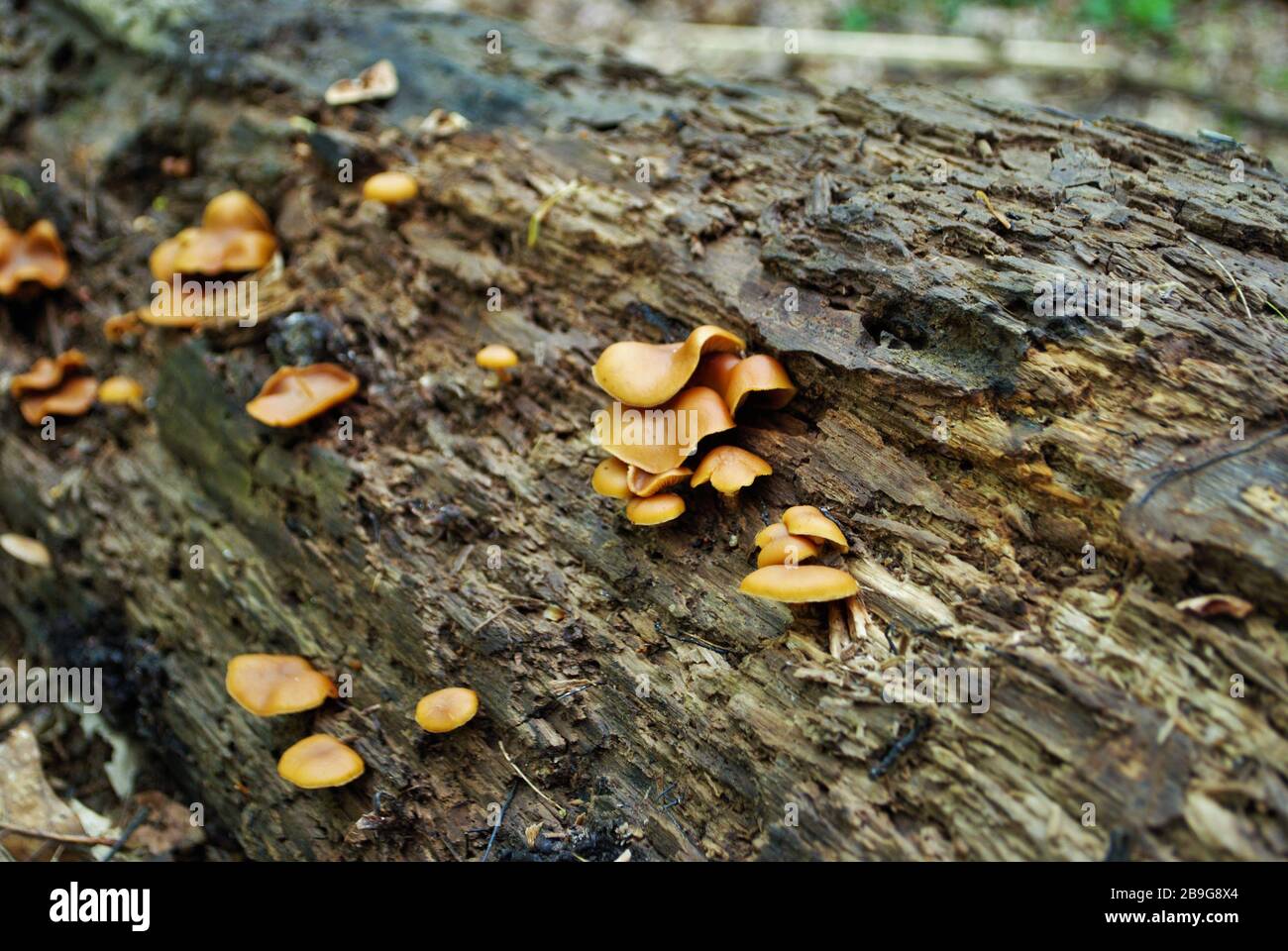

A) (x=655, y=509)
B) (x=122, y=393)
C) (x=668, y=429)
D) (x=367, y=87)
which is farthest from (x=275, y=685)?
(x=367, y=87)

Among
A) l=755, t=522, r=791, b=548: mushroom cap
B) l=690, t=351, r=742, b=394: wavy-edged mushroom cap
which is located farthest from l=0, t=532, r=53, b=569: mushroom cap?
l=755, t=522, r=791, b=548: mushroom cap

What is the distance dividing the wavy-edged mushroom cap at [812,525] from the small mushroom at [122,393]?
5.22m

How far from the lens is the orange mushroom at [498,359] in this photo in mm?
5703

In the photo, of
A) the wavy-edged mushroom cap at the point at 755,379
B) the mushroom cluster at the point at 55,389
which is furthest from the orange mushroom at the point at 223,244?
the wavy-edged mushroom cap at the point at 755,379

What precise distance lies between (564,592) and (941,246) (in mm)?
2889

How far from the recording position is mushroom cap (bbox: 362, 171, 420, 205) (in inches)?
256

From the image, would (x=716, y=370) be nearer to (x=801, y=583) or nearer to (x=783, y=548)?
(x=783, y=548)

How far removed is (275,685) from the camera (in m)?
5.22

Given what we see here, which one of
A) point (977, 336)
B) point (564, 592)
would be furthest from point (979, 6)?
point (564, 592)

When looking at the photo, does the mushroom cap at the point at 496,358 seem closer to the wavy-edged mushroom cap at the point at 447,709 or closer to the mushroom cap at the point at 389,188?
the mushroom cap at the point at 389,188

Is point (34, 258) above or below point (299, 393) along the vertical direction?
below

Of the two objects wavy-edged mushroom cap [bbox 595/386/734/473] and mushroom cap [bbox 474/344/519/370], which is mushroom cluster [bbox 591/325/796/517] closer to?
wavy-edged mushroom cap [bbox 595/386/734/473]

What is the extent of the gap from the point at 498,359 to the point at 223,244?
283 centimetres
